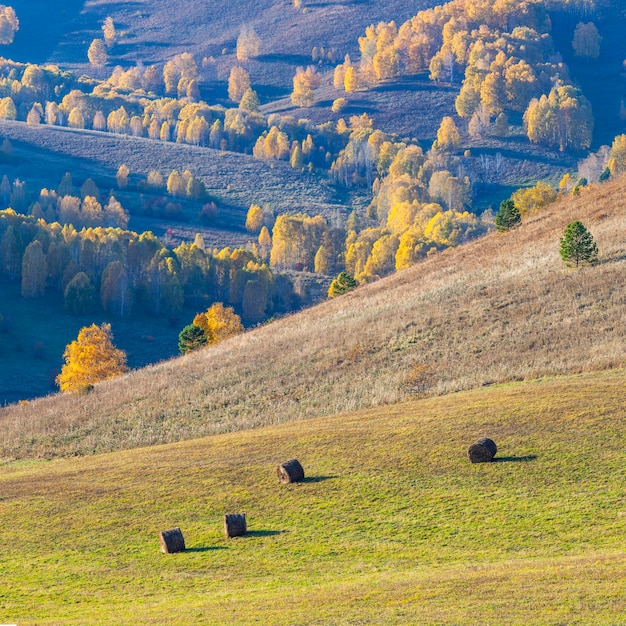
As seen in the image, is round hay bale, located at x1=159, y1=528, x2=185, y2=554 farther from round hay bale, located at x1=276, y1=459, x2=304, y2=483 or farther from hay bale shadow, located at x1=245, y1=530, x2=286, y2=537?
round hay bale, located at x1=276, y1=459, x2=304, y2=483

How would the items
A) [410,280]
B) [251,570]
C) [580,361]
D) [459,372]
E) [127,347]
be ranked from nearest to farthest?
[251,570] < [580,361] < [459,372] < [410,280] < [127,347]

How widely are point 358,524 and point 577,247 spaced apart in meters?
37.3

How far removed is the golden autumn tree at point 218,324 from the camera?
3533 inches

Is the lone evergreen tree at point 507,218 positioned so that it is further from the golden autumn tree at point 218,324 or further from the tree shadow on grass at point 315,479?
the tree shadow on grass at point 315,479

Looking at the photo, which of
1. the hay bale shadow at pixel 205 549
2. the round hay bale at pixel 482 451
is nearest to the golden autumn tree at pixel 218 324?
the round hay bale at pixel 482 451

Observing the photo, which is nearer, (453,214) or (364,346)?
(364,346)

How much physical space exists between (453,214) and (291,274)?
108 ft

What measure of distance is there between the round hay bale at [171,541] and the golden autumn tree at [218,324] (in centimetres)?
5919

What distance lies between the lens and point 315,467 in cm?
3275

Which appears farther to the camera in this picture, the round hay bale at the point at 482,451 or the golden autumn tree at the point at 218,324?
the golden autumn tree at the point at 218,324

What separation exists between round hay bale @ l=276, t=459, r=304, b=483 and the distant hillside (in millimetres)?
13833

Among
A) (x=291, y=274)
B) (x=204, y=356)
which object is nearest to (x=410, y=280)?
(x=204, y=356)

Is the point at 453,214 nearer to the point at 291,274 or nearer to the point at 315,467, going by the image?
the point at 291,274

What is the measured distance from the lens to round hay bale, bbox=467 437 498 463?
30.4m
